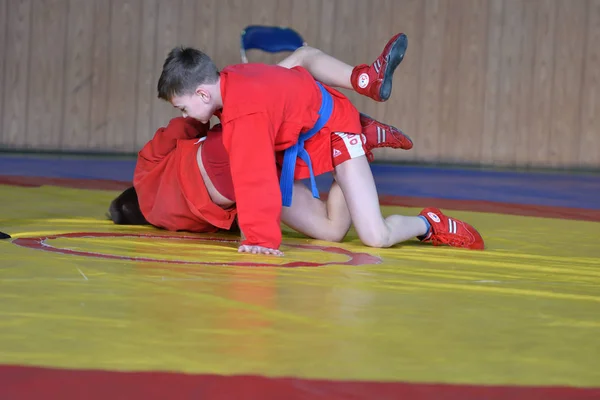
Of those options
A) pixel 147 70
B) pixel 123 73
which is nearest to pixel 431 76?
pixel 147 70

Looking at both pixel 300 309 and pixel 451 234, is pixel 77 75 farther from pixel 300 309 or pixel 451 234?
pixel 300 309

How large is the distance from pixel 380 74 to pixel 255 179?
71cm

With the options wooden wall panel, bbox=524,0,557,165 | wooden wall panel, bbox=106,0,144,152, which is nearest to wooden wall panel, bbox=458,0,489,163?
wooden wall panel, bbox=524,0,557,165

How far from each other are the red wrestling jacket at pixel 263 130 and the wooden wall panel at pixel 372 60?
5.21m

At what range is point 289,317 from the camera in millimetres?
1965

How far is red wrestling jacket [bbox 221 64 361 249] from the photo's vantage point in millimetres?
2857

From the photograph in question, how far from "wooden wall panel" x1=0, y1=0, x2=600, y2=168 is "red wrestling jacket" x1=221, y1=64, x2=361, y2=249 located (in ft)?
17.1

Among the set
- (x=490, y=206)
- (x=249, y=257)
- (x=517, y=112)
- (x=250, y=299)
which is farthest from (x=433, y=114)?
(x=250, y=299)

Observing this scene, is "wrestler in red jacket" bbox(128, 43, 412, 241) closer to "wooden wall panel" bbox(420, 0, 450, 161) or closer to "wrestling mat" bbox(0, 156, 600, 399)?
"wrestling mat" bbox(0, 156, 600, 399)

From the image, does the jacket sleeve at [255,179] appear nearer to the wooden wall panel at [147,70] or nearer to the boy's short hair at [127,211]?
the boy's short hair at [127,211]

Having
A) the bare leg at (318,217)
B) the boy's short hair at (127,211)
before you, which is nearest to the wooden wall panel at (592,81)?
the bare leg at (318,217)

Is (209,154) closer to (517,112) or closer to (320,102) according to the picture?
(320,102)

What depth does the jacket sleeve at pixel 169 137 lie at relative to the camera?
348 centimetres

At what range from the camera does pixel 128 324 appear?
183 centimetres
